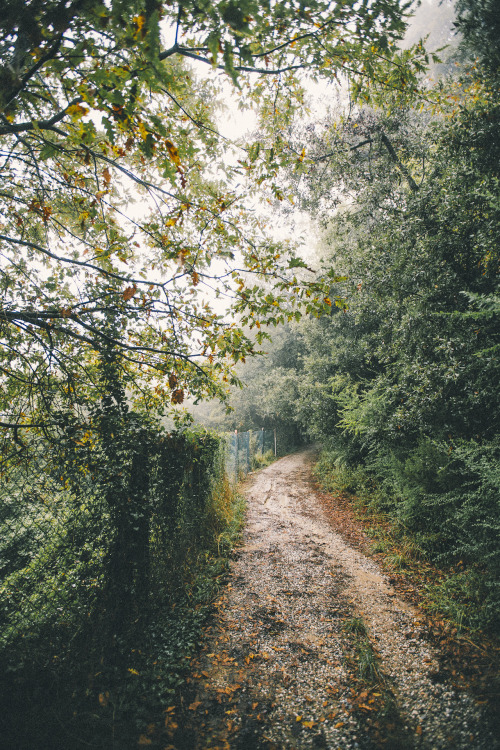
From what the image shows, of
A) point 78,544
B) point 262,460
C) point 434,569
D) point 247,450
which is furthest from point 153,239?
point 262,460

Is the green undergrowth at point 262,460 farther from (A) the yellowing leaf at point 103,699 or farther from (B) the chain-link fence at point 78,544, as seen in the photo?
(A) the yellowing leaf at point 103,699

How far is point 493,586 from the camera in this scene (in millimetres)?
3277

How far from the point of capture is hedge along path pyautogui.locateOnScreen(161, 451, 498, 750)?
7.09ft

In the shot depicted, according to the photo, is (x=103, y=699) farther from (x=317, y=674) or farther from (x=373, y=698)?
(x=373, y=698)

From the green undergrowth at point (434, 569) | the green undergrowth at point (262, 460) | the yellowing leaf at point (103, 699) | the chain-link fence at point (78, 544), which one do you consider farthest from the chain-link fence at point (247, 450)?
the yellowing leaf at point (103, 699)

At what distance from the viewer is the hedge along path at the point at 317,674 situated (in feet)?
7.09

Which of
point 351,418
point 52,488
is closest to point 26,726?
point 52,488

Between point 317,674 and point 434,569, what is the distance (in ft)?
8.10

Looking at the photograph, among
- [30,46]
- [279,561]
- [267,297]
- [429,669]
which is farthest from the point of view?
[279,561]

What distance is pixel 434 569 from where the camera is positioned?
4160 millimetres

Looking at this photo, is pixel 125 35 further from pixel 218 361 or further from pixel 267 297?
pixel 218 361

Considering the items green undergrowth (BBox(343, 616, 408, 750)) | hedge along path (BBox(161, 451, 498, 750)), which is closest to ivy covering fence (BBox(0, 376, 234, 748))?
hedge along path (BBox(161, 451, 498, 750))

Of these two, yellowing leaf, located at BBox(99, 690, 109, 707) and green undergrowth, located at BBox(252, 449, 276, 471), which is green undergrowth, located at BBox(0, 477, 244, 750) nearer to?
yellowing leaf, located at BBox(99, 690, 109, 707)

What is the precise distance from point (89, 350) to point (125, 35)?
9.43ft
